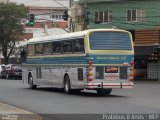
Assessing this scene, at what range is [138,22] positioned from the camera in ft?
173

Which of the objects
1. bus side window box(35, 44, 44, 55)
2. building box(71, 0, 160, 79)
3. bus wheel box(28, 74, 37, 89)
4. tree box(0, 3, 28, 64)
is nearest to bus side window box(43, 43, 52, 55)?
bus side window box(35, 44, 44, 55)

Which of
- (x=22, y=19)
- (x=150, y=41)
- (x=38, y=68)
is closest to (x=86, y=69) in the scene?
(x=38, y=68)

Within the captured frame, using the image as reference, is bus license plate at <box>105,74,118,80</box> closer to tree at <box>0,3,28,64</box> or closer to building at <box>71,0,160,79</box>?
building at <box>71,0,160,79</box>

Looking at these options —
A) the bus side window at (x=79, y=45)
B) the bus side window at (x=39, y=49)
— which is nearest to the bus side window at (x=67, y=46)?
the bus side window at (x=79, y=45)

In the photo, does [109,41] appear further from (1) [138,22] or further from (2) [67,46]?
(1) [138,22]

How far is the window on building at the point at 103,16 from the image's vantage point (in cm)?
5516

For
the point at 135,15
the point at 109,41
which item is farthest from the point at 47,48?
the point at 135,15

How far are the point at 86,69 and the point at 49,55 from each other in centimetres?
472

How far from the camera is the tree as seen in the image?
240ft

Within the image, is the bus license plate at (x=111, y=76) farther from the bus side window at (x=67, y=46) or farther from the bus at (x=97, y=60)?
the bus side window at (x=67, y=46)

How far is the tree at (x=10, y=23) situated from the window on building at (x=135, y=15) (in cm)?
2402

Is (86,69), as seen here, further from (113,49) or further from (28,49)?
(28,49)

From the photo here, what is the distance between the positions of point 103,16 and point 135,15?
401cm

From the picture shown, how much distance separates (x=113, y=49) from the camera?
2572 centimetres
